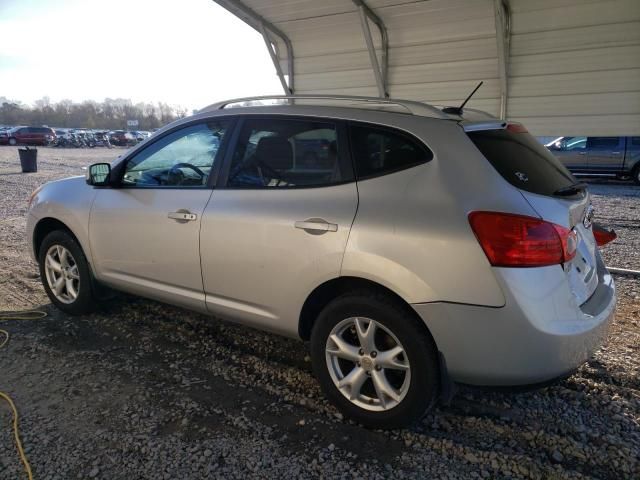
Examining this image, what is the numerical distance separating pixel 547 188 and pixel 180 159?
7.89 feet

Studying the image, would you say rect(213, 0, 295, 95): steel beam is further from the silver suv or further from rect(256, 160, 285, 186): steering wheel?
rect(256, 160, 285, 186): steering wheel

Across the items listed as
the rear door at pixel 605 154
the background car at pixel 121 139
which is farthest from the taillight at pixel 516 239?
the background car at pixel 121 139

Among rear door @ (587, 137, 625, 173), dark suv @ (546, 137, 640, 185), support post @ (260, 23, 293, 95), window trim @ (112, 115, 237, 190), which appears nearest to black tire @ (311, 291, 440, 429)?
window trim @ (112, 115, 237, 190)

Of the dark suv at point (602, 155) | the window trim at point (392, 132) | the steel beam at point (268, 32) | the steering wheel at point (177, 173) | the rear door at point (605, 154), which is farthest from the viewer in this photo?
the rear door at point (605, 154)

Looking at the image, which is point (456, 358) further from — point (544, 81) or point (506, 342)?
point (544, 81)

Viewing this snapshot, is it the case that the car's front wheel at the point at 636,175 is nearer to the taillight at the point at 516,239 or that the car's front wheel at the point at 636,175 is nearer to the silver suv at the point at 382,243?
the silver suv at the point at 382,243

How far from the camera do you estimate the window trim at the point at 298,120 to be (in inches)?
102

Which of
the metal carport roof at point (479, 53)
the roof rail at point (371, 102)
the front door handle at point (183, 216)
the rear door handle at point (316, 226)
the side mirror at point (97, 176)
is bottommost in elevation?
the front door handle at point (183, 216)

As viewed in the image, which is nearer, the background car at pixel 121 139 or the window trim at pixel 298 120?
the window trim at pixel 298 120

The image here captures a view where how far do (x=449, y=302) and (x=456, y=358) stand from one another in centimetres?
28

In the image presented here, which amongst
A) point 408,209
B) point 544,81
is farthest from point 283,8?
point 408,209

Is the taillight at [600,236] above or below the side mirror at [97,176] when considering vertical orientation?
below

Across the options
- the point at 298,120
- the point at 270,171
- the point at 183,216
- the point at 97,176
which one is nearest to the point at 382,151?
the point at 298,120

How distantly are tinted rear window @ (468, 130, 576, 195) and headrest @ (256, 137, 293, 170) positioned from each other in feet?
3.45
